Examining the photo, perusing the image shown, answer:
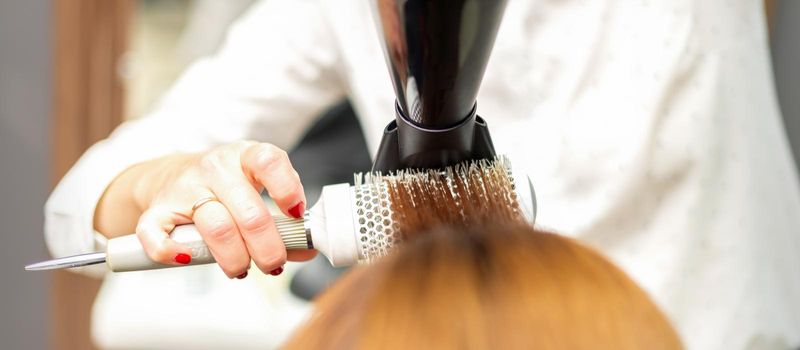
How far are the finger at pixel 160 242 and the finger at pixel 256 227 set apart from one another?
0.04 m

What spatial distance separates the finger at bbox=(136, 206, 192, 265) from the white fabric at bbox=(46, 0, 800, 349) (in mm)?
229

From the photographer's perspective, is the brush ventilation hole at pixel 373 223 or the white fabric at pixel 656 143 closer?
the brush ventilation hole at pixel 373 223

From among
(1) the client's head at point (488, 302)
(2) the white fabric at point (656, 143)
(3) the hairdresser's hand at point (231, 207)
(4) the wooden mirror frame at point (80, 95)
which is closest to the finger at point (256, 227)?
(3) the hairdresser's hand at point (231, 207)

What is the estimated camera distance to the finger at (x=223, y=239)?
500 millimetres

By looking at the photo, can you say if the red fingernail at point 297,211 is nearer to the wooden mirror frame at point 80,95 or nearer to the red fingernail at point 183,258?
the red fingernail at point 183,258

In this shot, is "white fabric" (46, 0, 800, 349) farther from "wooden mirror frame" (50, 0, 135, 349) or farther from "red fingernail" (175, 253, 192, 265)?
"wooden mirror frame" (50, 0, 135, 349)

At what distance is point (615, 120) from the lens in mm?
775

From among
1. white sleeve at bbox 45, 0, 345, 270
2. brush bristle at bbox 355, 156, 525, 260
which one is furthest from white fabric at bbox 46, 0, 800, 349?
brush bristle at bbox 355, 156, 525, 260

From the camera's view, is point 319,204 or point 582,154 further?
point 582,154

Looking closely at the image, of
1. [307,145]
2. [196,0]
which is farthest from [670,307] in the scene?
[196,0]

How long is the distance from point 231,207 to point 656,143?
47 cm

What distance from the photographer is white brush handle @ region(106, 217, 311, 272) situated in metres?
0.49

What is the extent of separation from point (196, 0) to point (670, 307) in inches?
45.9

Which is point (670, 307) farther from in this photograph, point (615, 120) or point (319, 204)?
point (319, 204)
